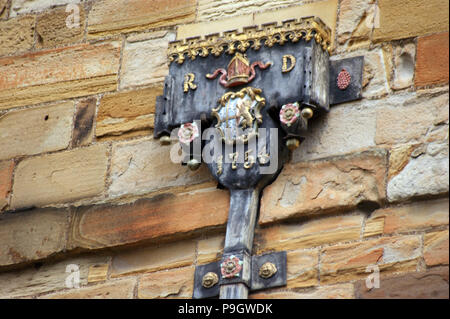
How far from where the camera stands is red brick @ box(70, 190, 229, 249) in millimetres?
5836

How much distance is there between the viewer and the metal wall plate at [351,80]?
227 inches

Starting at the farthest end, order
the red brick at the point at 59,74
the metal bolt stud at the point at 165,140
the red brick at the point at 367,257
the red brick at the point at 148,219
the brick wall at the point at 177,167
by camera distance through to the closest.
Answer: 1. the red brick at the point at 59,74
2. the metal bolt stud at the point at 165,140
3. the red brick at the point at 148,219
4. the brick wall at the point at 177,167
5. the red brick at the point at 367,257

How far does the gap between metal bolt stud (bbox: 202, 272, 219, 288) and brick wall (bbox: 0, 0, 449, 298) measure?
0.09 meters

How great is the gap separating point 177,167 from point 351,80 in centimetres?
85

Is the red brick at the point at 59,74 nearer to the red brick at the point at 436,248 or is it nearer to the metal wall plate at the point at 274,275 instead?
the metal wall plate at the point at 274,275

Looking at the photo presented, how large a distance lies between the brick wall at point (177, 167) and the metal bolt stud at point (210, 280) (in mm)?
93

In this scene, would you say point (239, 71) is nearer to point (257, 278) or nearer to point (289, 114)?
point (289, 114)

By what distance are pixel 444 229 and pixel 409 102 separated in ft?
1.95

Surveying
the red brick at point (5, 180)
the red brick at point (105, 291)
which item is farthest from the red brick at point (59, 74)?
the red brick at point (105, 291)

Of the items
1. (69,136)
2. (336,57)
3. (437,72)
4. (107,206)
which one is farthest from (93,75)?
(437,72)

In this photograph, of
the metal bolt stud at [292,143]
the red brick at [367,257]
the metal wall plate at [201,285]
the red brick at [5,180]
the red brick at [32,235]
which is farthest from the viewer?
the red brick at [5,180]

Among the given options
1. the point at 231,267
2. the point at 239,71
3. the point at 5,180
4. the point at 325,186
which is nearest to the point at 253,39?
the point at 239,71

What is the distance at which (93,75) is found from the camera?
6.49 m
